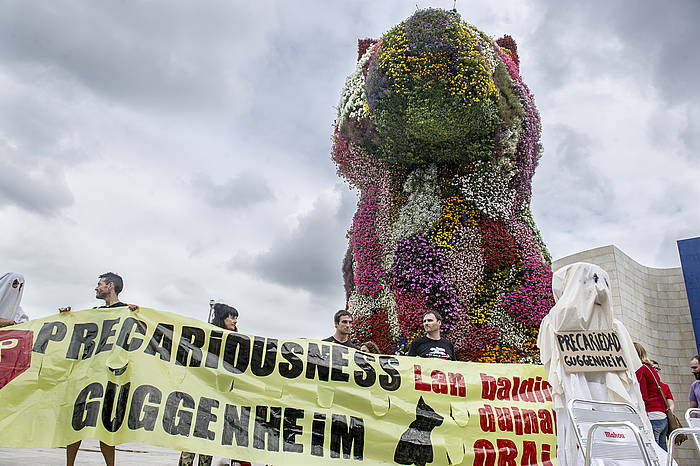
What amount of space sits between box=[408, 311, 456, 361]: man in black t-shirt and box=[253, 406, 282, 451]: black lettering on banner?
2058 mm

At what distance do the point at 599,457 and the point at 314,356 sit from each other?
→ 2.91m

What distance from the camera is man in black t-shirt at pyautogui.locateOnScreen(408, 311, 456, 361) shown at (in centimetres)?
657

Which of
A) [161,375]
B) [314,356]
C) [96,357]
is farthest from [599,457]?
[96,357]

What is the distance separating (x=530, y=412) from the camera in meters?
5.93

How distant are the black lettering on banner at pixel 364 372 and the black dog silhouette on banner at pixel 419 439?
0.55 meters

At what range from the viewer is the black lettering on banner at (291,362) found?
218 inches

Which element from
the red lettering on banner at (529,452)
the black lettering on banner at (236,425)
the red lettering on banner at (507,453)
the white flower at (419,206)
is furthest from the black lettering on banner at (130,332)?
the white flower at (419,206)

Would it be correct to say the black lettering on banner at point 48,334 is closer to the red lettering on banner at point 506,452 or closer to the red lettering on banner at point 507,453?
the red lettering on banner at point 507,453

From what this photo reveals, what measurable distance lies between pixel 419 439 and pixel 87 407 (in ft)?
10.6

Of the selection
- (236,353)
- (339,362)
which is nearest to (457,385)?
(339,362)

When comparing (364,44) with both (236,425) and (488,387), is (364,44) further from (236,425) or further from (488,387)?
(236,425)

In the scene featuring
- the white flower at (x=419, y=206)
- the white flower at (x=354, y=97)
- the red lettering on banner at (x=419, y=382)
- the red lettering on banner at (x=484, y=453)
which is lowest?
the red lettering on banner at (x=484, y=453)

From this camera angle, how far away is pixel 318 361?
5.68 m

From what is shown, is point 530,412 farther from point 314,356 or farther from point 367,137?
point 367,137
